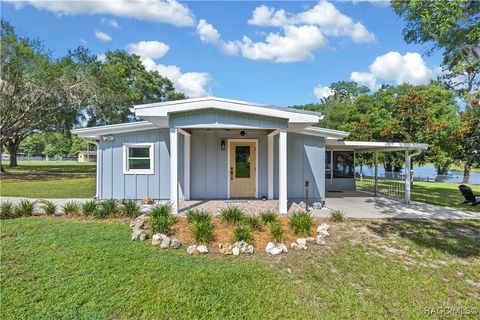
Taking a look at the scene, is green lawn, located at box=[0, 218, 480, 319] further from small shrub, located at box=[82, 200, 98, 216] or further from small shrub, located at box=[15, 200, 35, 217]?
small shrub, located at box=[15, 200, 35, 217]

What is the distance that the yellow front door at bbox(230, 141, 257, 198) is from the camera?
10.5 meters

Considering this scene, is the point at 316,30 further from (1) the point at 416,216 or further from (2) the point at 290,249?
(2) the point at 290,249

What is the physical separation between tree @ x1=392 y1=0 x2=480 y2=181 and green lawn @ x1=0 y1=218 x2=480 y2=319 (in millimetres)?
3544

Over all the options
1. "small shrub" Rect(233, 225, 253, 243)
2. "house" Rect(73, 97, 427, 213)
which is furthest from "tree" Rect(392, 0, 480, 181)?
"small shrub" Rect(233, 225, 253, 243)

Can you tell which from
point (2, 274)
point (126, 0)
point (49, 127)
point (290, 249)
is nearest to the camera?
point (2, 274)

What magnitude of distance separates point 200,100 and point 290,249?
452 cm

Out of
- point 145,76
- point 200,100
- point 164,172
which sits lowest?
point 164,172

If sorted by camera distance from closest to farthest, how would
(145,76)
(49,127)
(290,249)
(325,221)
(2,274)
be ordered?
1. (2,274)
2. (290,249)
3. (325,221)
4. (49,127)
5. (145,76)

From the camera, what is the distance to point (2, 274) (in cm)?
430

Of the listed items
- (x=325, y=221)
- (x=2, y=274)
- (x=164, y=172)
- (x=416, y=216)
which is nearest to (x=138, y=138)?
(x=164, y=172)

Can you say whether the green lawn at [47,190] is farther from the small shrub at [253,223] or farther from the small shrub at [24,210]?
the small shrub at [253,223]

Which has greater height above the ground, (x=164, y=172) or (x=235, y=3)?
(x=235, y=3)

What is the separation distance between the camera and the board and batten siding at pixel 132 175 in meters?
9.93

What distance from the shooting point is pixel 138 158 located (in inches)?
395
